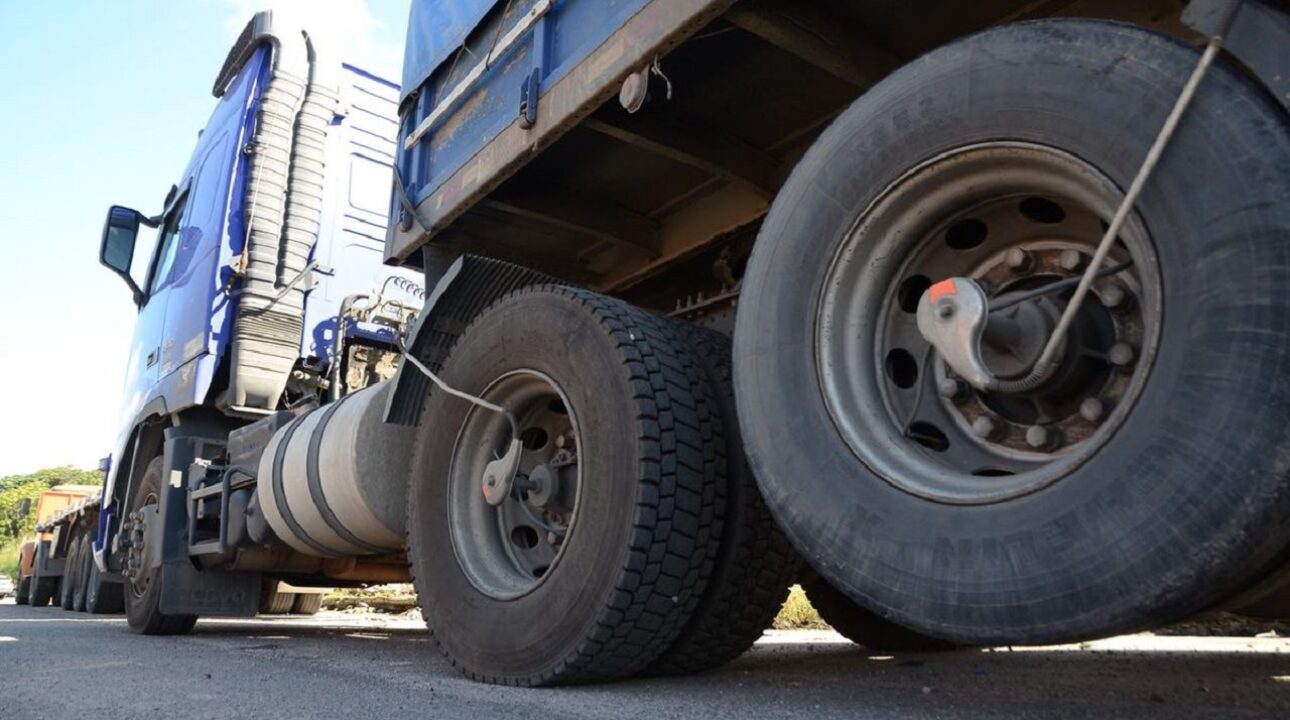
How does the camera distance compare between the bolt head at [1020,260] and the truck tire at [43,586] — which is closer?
the bolt head at [1020,260]

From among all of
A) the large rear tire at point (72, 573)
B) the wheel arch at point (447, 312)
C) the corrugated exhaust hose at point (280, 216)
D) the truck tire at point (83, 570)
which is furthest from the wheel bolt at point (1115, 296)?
the large rear tire at point (72, 573)

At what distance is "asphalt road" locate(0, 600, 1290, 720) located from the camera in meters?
2.18

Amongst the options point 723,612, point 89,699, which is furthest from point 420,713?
point 89,699

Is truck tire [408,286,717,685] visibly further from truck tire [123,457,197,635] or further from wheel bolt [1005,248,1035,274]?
truck tire [123,457,197,635]

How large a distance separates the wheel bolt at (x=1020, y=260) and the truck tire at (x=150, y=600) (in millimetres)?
4987

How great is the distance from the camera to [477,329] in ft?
9.55

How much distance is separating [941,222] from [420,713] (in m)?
1.57

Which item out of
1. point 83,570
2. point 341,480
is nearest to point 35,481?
point 83,570

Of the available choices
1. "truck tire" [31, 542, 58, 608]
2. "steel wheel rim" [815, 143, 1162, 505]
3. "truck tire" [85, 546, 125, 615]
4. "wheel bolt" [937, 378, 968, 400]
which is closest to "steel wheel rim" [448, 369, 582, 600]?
"steel wheel rim" [815, 143, 1162, 505]

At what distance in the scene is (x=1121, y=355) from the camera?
1612 mm

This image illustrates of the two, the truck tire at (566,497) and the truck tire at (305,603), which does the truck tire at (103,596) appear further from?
the truck tire at (566,497)

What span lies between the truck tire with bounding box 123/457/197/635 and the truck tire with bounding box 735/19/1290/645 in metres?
4.55

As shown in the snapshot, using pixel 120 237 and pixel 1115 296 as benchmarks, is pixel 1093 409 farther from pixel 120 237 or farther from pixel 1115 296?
pixel 120 237

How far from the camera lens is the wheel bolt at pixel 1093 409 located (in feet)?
5.31
